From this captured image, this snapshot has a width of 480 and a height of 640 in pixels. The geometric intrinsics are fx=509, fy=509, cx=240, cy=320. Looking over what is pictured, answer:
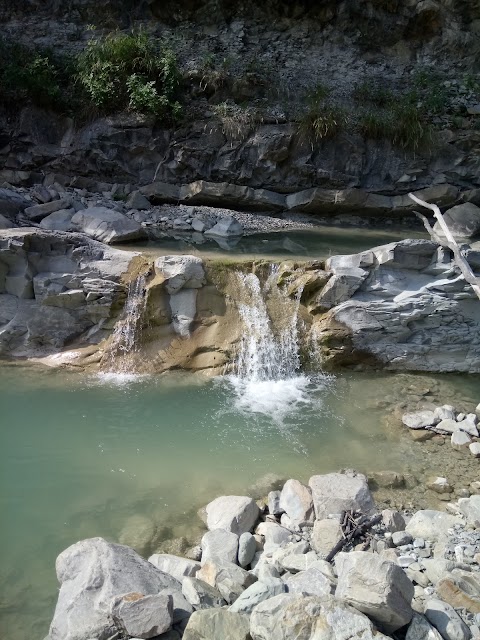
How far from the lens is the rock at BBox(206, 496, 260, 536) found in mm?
3498

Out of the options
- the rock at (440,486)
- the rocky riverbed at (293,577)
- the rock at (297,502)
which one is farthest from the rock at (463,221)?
the rock at (297,502)

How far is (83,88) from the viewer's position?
11.2 metres

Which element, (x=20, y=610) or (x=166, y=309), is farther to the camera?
(x=166, y=309)

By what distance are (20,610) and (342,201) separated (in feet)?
30.7

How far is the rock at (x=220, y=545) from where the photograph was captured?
126 inches

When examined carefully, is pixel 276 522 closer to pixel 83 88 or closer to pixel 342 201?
pixel 342 201

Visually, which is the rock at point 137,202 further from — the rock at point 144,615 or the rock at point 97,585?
the rock at point 144,615

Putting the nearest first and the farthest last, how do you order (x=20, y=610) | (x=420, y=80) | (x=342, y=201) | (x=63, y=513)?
1. (x=20, y=610)
2. (x=63, y=513)
3. (x=342, y=201)
4. (x=420, y=80)

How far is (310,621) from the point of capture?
2.19 metres

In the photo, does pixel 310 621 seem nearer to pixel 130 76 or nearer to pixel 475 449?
pixel 475 449

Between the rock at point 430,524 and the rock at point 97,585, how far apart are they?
1.69 meters

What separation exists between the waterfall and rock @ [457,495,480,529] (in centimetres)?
359

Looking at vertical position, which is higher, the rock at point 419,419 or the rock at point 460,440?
the rock at point 419,419

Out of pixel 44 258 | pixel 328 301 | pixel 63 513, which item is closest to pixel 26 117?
pixel 44 258
